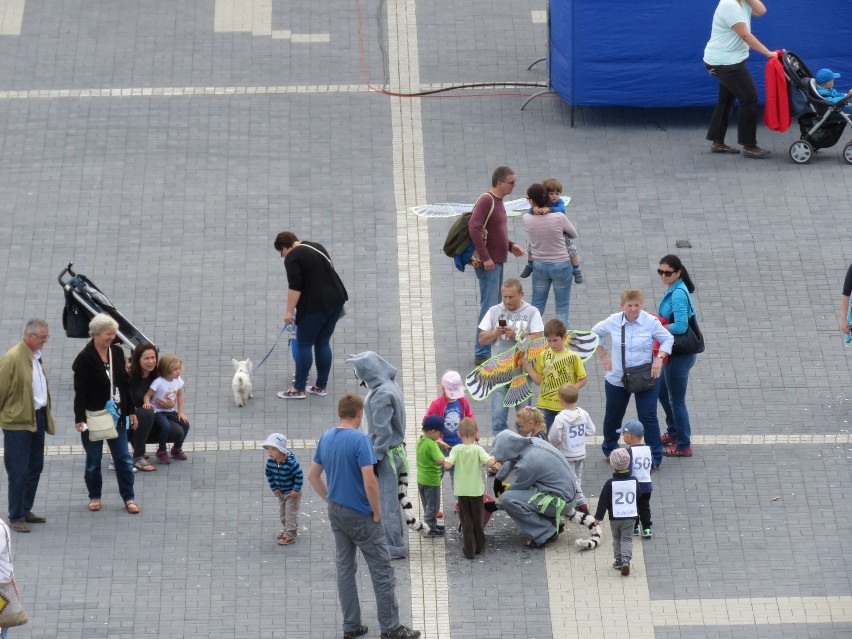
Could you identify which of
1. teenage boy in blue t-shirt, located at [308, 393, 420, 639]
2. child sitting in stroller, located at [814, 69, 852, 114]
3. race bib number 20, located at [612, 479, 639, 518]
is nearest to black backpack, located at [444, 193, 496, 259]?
race bib number 20, located at [612, 479, 639, 518]

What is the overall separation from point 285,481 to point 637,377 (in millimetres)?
2829

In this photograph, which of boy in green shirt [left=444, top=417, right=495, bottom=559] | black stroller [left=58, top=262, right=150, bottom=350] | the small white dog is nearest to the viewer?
boy in green shirt [left=444, top=417, right=495, bottom=559]

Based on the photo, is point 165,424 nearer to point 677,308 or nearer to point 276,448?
point 276,448

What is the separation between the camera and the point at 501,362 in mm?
14375

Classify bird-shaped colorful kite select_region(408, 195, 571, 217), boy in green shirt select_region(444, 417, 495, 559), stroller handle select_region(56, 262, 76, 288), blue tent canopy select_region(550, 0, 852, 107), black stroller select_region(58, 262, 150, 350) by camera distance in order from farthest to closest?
blue tent canopy select_region(550, 0, 852, 107) < bird-shaped colorful kite select_region(408, 195, 571, 217) < stroller handle select_region(56, 262, 76, 288) < black stroller select_region(58, 262, 150, 350) < boy in green shirt select_region(444, 417, 495, 559)

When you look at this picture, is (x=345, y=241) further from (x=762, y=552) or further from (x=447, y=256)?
(x=762, y=552)

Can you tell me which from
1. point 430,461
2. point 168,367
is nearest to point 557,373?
point 430,461

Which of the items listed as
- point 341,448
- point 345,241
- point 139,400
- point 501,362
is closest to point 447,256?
point 345,241

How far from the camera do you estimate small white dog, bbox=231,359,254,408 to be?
14977mm

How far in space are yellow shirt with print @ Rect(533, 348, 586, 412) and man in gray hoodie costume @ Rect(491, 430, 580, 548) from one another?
0.83 meters

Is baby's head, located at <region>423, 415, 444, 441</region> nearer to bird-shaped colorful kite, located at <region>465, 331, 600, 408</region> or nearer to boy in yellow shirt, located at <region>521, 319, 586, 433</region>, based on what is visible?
boy in yellow shirt, located at <region>521, 319, 586, 433</region>

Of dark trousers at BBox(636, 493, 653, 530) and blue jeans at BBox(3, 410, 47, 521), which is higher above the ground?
blue jeans at BBox(3, 410, 47, 521)

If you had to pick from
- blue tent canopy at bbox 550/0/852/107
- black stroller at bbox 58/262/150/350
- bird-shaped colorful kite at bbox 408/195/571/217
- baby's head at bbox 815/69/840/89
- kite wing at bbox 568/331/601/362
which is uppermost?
blue tent canopy at bbox 550/0/852/107

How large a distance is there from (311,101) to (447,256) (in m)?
3.77
